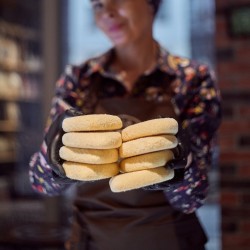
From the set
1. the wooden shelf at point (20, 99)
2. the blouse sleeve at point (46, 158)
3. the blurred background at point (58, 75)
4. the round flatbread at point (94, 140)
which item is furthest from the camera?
the wooden shelf at point (20, 99)

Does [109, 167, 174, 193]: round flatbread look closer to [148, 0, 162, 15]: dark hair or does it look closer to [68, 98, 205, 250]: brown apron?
[68, 98, 205, 250]: brown apron

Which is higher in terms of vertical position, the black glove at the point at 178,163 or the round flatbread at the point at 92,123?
the round flatbread at the point at 92,123

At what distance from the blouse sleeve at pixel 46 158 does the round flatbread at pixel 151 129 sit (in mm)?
228

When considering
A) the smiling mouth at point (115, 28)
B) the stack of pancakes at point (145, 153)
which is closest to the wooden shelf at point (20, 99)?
the smiling mouth at point (115, 28)

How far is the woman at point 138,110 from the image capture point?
1059mm

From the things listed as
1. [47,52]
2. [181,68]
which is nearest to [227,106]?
[181,68]

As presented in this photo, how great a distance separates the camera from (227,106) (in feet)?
6.39

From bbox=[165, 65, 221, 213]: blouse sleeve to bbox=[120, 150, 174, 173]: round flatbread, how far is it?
0.19 meters

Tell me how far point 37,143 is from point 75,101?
159 centimetres

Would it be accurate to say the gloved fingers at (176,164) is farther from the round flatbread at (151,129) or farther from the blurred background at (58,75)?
the blurred background at (58,75)

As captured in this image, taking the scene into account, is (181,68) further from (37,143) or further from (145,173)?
(37,143)

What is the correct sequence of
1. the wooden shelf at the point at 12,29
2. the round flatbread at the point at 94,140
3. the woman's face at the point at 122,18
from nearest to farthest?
the round flatbread at the point at 94,140
the woman's face at the point at 122,18
the wooden shelf at the point at 12,29

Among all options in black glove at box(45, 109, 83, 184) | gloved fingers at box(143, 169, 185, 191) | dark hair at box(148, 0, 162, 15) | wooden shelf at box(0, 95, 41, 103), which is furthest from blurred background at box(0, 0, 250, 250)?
gloved fingers at box(143, 169, 185, 191)

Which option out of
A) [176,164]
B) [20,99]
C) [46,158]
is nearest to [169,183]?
[176,164]
